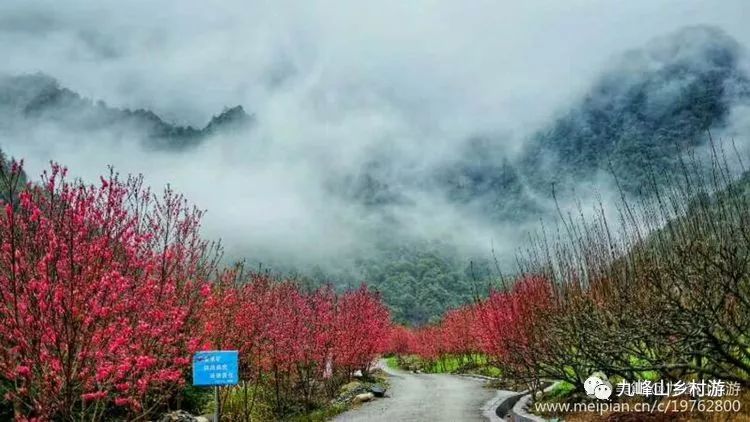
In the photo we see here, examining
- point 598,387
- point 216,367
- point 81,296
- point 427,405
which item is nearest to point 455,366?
point 427,405

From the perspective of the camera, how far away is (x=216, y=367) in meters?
11.0

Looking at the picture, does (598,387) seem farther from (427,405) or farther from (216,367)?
(427,405)

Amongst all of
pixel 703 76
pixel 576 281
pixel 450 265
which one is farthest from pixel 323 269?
pixel 576 281

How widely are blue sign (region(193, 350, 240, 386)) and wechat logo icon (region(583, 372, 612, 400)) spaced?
7120 mm

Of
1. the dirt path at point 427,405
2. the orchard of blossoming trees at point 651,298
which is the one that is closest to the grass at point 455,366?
the dirt path at point 427,405

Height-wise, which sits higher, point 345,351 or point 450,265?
point 450,265

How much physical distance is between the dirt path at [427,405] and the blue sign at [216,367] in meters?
6.93

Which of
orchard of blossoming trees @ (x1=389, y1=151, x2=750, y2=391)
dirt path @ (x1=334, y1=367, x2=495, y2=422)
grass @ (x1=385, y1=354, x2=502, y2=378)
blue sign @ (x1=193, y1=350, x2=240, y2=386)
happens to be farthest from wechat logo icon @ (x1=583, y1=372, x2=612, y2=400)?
grass @ (x1=385, y1=354, x2=502, y2=378)

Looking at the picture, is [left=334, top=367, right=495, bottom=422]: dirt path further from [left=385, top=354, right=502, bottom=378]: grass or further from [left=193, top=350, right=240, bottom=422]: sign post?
[left=385, top=354, right=502, bottom=378]: grass

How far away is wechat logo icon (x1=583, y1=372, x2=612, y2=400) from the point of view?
36.7ft

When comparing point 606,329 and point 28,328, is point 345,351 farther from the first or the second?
point 28,328

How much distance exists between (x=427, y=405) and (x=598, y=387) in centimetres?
957

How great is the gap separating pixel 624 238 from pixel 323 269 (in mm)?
154995

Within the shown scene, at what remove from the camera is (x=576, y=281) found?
1345 centimetres
